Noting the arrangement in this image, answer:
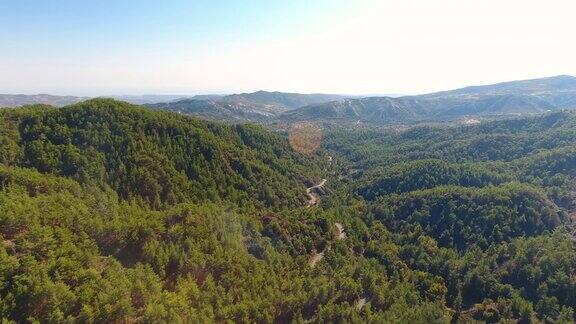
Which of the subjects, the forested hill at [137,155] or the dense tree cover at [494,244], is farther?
the forested hill at [137,155]

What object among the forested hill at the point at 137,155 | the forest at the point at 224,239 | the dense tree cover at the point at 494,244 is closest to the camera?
the forest at the point at 224,239

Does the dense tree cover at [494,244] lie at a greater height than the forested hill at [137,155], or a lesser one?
lesser

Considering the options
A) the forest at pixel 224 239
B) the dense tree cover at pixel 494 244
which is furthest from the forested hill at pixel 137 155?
the dense tree cover at pixel 494 244

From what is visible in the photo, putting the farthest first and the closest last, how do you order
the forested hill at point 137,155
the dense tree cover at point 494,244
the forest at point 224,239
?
1. the forested hill at point 137,155
2. the dense tree cover at point 494,244
3. the forest at point 224,239

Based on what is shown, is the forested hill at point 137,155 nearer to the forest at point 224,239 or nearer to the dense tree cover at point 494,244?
the forest at point 224,239

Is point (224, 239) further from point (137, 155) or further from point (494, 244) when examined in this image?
point (494, 244)

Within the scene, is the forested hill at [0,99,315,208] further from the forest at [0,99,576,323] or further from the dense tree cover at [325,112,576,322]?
the dense tree cover at [325,112,576,322]
